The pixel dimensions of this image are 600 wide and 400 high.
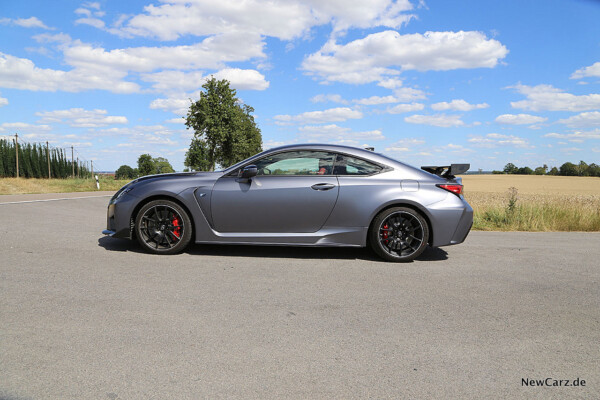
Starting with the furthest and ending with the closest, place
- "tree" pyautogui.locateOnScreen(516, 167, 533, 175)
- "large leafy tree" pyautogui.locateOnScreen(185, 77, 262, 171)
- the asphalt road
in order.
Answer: "tree" pyautogui.locateOnScreen(516, 167, 533, 175) → "large leafy tree" pyautogui.locateOnScreen(185, 77, 262, 171) → the asphalt road

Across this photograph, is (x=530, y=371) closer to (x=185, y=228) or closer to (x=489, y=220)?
(x=185, y=228)

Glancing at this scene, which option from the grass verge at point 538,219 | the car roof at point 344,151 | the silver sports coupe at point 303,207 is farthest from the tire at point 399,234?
the grass verge at point 538,219

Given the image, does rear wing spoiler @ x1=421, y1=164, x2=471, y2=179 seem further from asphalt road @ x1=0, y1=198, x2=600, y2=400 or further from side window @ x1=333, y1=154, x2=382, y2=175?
asphalt road @ x1=0, y1=198, x2=600, y2=400

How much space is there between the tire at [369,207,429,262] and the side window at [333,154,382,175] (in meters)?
0.60

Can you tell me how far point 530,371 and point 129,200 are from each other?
5052mm

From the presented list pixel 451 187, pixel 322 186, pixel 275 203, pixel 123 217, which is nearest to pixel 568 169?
pixel 451 187

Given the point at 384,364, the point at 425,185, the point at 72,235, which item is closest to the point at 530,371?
the point at 384,364

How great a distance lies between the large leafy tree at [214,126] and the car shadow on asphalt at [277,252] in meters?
42.9

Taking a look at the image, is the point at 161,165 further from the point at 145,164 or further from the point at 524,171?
the point at 524,171

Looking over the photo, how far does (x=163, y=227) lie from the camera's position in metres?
5.87

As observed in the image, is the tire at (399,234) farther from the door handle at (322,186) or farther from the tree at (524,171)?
the tree at (524,171)

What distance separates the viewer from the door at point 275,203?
18.6 ft

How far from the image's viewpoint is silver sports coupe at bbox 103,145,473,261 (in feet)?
18.7

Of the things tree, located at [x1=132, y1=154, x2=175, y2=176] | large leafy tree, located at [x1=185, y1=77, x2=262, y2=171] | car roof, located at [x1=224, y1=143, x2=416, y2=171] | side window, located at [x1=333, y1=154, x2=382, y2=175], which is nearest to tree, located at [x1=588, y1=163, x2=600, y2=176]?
large leafy tree, located at [x1=185, y1=77, x2=262, y2=171]
